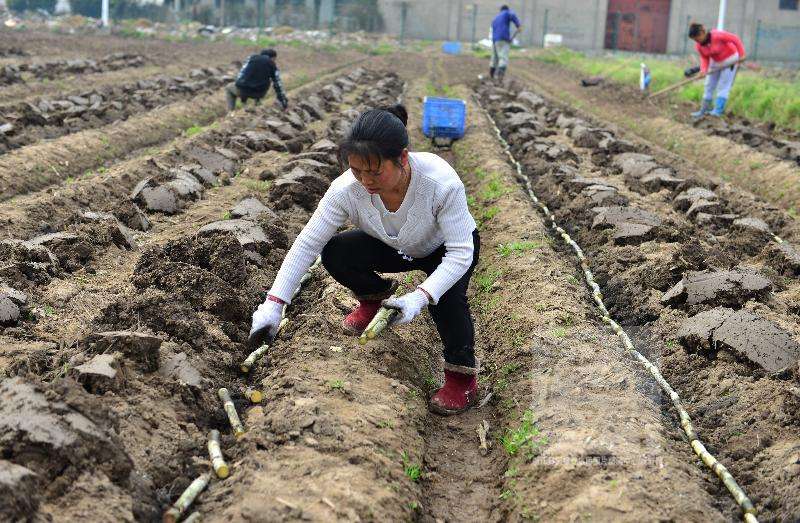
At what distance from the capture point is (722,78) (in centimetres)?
1411

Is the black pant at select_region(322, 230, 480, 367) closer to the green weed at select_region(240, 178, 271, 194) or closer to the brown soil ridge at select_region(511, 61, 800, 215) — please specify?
the green weed at select_region(240, 178, 271, 194)

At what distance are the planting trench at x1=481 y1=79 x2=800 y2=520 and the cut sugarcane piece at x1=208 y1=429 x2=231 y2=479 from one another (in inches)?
80.8

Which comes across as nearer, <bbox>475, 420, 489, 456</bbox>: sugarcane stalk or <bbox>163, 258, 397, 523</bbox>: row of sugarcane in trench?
<bbox>163, 258, 397, 523</bbox>: row of sugarcane in trench

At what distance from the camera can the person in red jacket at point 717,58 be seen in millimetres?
13531

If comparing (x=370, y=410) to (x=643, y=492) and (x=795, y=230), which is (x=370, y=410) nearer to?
(x=643, y=492)

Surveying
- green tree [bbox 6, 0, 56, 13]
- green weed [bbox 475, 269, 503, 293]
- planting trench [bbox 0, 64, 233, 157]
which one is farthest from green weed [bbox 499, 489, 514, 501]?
green tree [bbox 6, 0, 56, 13]

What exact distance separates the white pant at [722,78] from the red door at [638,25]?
26.0 m

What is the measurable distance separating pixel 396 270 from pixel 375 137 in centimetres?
114

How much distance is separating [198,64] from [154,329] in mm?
19936

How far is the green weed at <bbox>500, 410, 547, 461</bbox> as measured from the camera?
3.76 metres

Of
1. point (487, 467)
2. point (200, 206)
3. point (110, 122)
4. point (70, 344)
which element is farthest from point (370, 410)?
point (110, 122)

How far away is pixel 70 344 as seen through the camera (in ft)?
14.3

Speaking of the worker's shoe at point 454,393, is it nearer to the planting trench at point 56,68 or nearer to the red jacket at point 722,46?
the red jacket at point 722,46

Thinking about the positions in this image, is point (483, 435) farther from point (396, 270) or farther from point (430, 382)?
point (396, 270)
